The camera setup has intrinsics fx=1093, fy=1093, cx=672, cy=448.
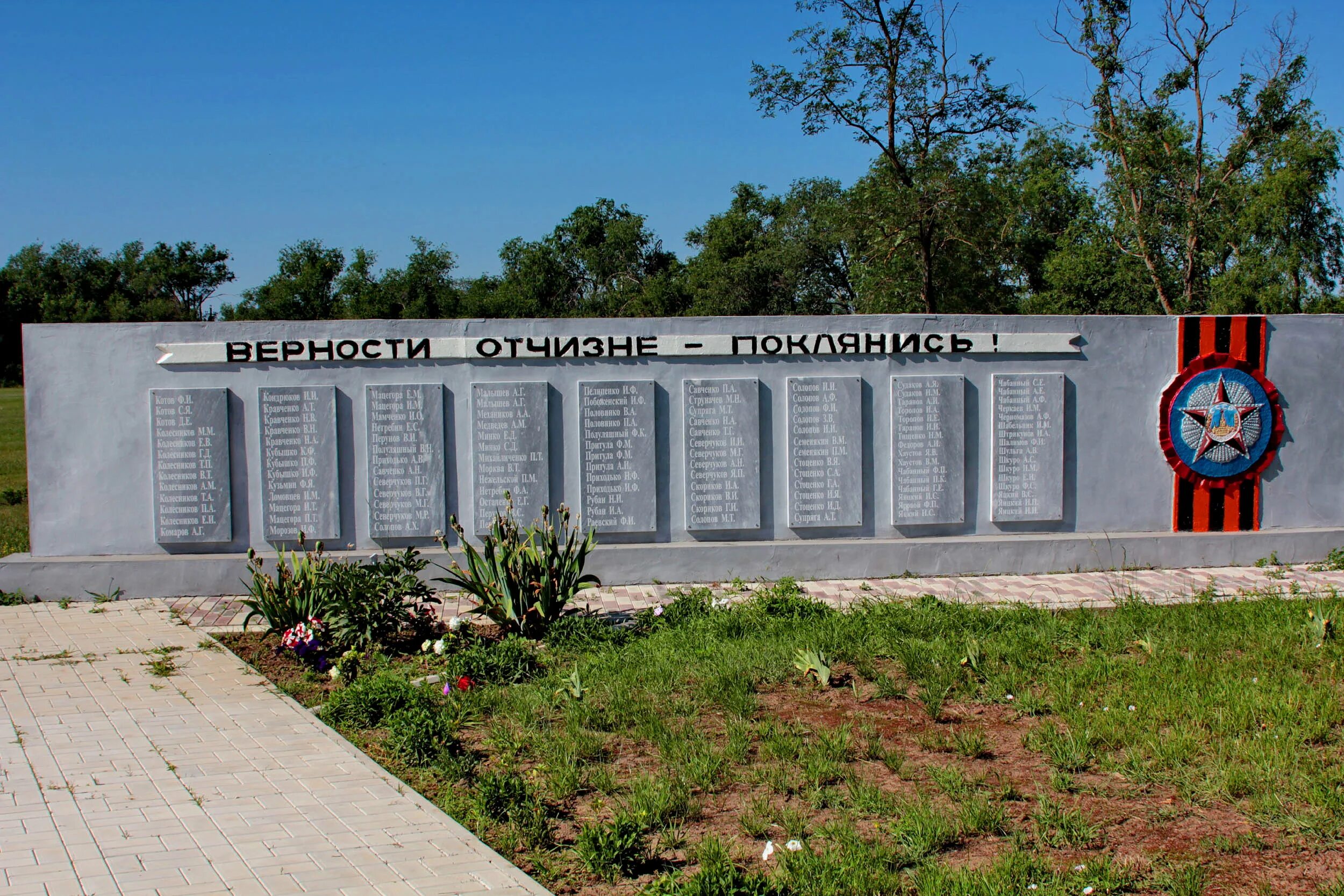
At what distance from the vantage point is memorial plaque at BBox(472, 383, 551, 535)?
30.6 ft

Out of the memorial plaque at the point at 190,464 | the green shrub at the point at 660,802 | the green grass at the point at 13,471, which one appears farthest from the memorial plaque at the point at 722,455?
the green grass at the point at 13,471

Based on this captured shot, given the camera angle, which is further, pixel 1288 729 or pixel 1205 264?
pixel 1205 264

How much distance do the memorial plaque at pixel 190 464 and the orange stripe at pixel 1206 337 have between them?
8.59m

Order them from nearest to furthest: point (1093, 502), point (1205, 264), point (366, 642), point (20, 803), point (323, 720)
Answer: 1. point (20, 803)
2. point (323, 720)
3. point (366, 642)
4. point (1093, 502)
5. point (1205, 264)

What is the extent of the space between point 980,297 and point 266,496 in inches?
802

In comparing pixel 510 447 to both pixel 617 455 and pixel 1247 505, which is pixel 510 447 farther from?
pixel 1247 505

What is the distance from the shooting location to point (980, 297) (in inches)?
1024

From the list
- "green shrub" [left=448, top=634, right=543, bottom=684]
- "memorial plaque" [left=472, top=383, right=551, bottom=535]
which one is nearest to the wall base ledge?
"memorial plaque" [left=472, top=383, right=551, bottom=535]

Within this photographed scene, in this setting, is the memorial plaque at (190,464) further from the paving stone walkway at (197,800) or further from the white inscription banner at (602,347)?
the paving stone walkway at (197,800)

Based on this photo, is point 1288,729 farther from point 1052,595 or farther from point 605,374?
point 605,374

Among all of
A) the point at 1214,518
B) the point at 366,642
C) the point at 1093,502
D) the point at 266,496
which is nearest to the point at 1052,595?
the point at 1093,502

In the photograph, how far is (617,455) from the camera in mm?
9406

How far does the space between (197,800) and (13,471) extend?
59.1 ft

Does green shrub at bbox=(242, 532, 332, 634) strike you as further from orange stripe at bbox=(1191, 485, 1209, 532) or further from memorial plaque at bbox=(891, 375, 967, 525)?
orange stripe at bbox=(1191, 485, 1209, 532)
